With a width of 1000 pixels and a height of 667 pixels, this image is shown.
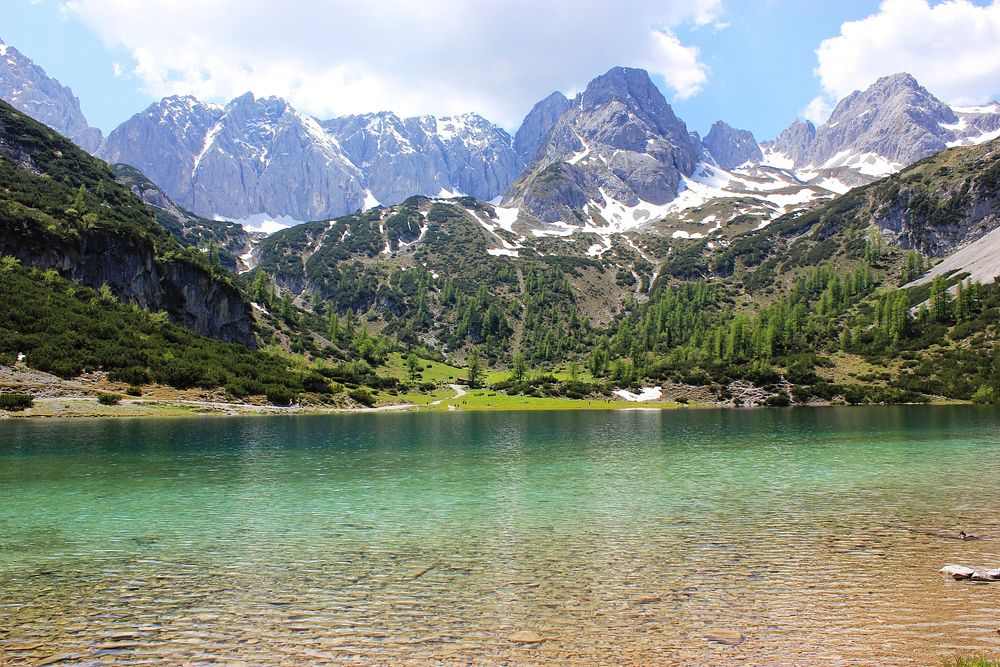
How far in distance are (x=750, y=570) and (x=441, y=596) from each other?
8745 mm

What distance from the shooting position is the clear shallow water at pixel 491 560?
11711 mm

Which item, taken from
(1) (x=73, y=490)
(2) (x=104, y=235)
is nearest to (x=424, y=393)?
(2) (x=104, y=235)

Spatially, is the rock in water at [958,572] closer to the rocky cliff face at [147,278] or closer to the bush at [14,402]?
the bush at [14,402]

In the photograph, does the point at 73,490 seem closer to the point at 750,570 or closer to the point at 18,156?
the point at 750,570

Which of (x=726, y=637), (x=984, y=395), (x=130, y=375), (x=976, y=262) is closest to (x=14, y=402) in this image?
(x=130, y=375)

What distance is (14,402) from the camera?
63.6 meters

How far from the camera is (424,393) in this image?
135250 millimetres

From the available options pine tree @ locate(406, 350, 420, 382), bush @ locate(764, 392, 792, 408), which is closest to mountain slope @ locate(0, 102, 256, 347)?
pine tree @ locate(406, 350, 420, 382)

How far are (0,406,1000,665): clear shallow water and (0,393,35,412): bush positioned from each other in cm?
3605

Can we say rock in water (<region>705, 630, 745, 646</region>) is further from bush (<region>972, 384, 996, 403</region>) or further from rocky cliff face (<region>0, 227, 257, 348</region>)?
bush (<region>972, 384, 996, 403</region>)

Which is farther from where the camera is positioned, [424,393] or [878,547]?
[424,393]

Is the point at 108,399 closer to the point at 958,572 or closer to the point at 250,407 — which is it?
the point at 250,407

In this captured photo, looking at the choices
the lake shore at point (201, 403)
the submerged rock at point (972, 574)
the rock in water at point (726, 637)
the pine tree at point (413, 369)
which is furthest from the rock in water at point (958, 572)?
the pine tree at point (413, 369)

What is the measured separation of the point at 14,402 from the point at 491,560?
7063cm
